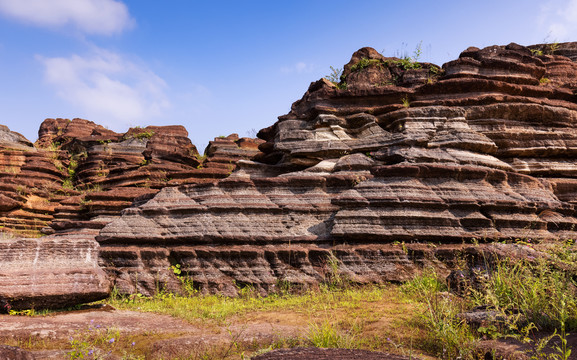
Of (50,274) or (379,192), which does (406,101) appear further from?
(50,274)

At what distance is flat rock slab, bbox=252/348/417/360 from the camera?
351 cm

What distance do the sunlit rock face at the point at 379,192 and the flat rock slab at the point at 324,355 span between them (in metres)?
4.38

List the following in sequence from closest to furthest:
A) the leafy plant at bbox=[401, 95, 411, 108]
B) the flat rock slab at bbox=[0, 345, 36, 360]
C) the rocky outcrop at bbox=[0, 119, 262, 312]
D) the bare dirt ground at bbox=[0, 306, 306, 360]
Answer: the flat rock slab at bbox=[0, 345, 36, 360]
the bare dirt ground at bbox=[0, 306, 306, 360]
the rocky outcrop at bbox=[0, 119, 262, 312]
the leafy plant at bbox=[401, 95, 411, 108]

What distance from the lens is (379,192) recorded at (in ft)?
30.0

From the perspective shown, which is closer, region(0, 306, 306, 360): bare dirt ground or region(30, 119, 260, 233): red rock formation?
region(0, 306, 306, 360): bare dirt ground

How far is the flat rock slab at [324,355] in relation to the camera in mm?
3508

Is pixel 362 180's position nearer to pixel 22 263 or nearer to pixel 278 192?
pixel 278 192

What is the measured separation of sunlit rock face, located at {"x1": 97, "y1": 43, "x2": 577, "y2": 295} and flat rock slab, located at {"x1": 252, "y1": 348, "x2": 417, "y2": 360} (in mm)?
4380

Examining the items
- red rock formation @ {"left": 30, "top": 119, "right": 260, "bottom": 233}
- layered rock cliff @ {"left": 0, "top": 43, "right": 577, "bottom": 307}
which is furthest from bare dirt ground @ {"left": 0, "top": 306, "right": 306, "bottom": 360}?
red rock formation @ {"left": 30, "top": 119, "right": 260, "bottom": 233}

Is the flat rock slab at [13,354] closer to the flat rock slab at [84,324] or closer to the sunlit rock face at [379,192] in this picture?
the flat rock slab at [84,324]

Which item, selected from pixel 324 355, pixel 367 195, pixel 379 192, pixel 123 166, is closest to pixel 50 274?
pixel 324 355

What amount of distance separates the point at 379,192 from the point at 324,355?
614 centimetres

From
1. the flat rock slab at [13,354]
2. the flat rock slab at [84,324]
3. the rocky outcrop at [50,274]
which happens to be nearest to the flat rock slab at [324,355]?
the flat rock slab at [84,324]

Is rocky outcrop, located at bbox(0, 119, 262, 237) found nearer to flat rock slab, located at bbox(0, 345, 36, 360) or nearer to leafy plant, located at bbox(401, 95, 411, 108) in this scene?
flat rock slab, located at bbox(0, 345, 36, 360)
